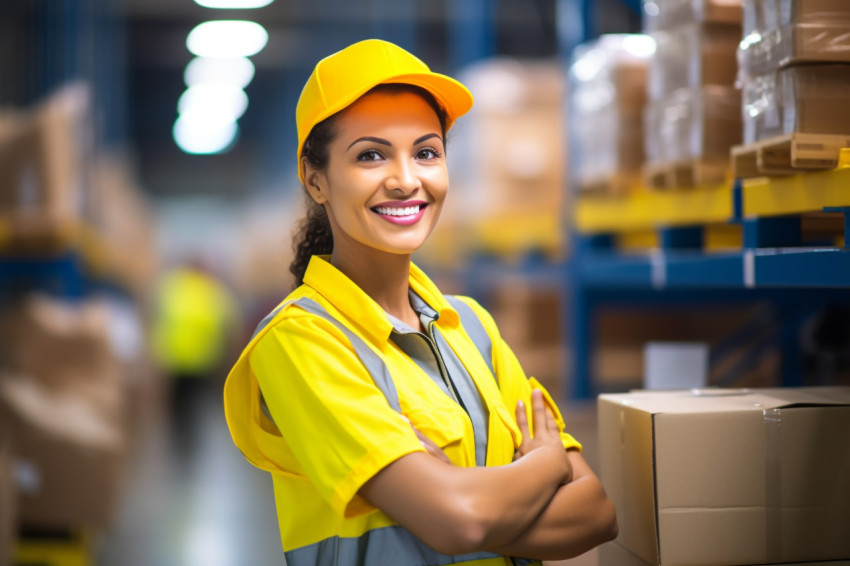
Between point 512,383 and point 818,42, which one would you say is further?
point 818,42

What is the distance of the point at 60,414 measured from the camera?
5617 mm

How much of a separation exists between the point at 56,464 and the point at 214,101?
16550mm

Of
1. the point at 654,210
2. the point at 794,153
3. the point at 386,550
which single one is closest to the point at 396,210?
the point at 386,550

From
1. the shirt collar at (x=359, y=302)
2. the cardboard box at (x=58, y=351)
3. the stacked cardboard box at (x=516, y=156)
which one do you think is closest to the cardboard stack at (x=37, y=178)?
the cardboard box at (x=58, y=351)

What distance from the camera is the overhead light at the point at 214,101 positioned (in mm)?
19797

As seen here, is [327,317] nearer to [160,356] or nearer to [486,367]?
[486,367]

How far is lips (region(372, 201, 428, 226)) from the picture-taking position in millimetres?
2156

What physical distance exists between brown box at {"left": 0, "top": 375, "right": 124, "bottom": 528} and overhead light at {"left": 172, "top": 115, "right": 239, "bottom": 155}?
19.3m

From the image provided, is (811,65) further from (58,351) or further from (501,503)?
(58,351)

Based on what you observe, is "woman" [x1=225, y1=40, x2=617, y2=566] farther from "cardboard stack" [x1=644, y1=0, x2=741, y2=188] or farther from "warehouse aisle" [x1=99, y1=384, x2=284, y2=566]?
"warehouse aisle" [x1=99, y1=384, x2=284, y2=566]

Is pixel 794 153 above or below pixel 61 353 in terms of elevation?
above

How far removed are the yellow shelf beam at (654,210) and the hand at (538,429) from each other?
1.61 metres

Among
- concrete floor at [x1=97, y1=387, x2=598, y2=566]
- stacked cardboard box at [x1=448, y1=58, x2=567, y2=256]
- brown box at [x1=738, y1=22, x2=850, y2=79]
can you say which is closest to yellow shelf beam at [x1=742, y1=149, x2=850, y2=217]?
brown box at [x1=738, y1=22, x2=850, y2=79]

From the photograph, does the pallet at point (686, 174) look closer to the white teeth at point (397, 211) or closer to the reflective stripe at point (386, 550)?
the white teeth at point (397, 211)
